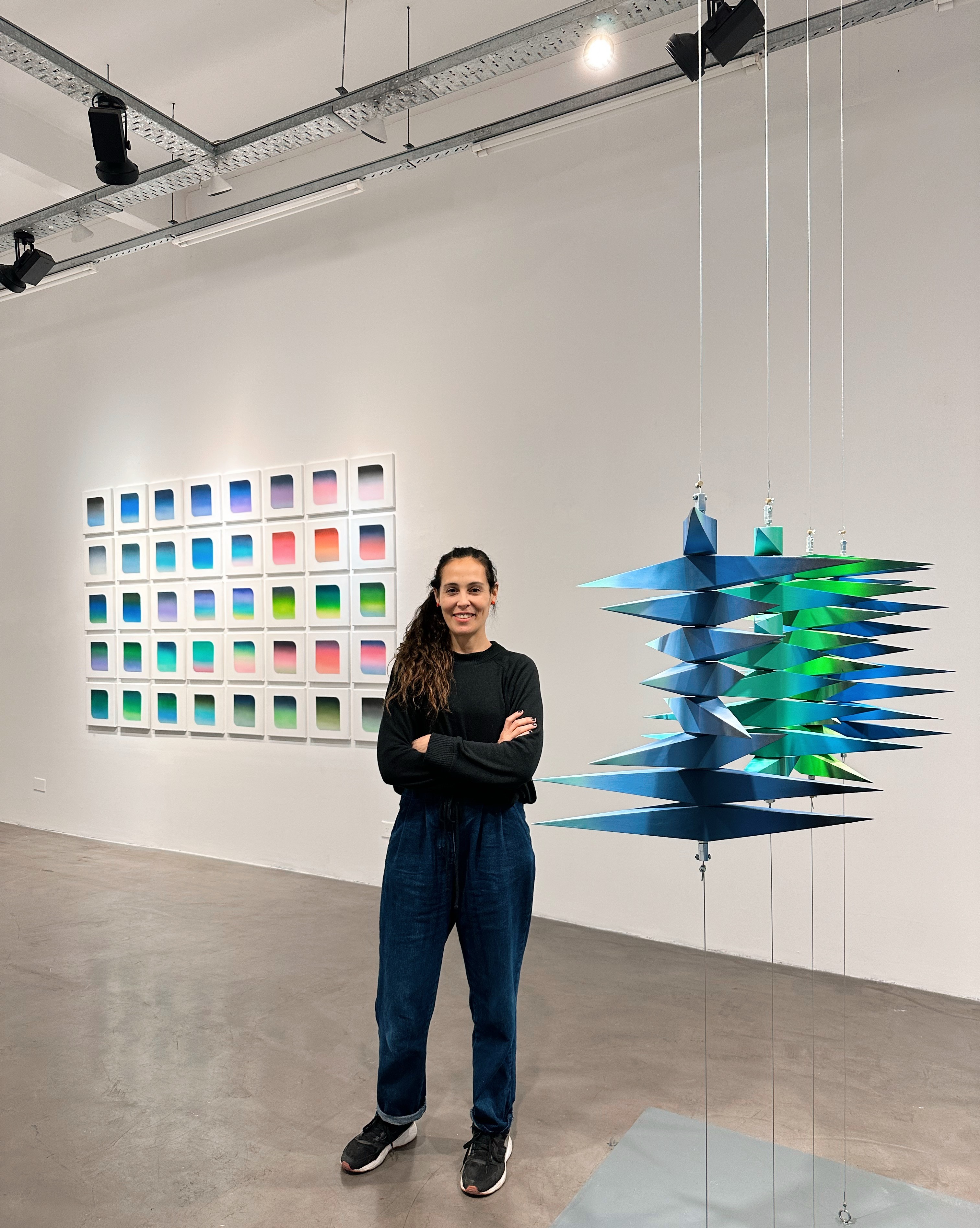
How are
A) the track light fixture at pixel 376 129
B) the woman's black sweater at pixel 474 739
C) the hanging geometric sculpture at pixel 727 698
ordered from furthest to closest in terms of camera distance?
the track light fixture at pixel 376 129 < the woman's black sweater at pixel 474 739 < the hanging geometric sculpture at pixel 727 698

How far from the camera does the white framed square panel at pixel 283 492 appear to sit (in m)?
5.70

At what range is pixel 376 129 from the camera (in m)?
4.49

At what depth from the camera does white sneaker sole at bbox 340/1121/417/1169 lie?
8.25 ft

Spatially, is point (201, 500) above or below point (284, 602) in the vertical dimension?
above

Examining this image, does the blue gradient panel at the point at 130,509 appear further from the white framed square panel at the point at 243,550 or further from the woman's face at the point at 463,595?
the woman's face at the point at 463,595

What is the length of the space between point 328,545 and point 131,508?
5.79 feet

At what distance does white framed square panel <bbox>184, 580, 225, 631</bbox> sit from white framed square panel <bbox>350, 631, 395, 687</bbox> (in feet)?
3.53

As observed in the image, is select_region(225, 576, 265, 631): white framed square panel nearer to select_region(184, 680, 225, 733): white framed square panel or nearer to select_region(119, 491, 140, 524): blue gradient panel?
select_region(184, 680, 225, 733): white framed square panel

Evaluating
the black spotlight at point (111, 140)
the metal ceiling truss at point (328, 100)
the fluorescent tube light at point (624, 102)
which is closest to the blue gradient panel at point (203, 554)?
the metal ceiling truss at point (328, 100)

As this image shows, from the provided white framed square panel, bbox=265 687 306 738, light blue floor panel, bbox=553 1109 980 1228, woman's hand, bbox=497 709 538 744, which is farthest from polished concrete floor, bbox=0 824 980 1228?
white framed square panel, bbox=265 687 306 738

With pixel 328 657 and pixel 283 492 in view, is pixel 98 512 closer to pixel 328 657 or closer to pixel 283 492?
pixel 283 492

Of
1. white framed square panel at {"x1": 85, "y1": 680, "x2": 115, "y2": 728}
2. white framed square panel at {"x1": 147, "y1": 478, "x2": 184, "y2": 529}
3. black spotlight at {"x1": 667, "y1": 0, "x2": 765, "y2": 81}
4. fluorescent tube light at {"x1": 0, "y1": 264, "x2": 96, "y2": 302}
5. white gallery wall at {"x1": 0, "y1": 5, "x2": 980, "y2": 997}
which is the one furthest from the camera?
white framed square panel at {"x1": 85, "y1": 680, "x2": 115, "y2": 728}

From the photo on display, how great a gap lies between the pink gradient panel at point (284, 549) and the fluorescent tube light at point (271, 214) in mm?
1713

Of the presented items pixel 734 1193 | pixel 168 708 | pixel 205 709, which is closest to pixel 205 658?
pixel 205 709
